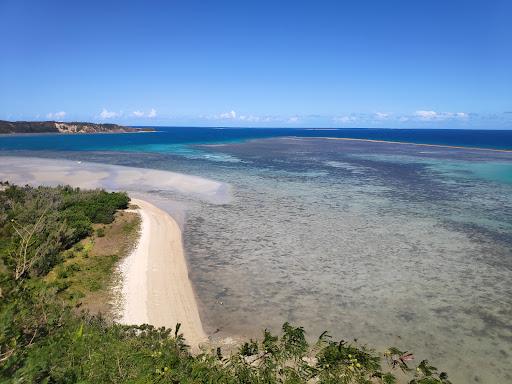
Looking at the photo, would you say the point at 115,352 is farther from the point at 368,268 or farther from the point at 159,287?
the point at 368,268

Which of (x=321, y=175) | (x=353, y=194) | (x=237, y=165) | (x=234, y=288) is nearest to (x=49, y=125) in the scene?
(x=237, y=165)

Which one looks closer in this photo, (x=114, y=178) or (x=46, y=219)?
(x=46, y=219)

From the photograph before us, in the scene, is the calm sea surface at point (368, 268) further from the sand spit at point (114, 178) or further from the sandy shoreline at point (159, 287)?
the sand spit at point (114, 178)

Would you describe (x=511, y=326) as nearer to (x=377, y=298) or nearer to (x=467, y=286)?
(x=467, y=286)

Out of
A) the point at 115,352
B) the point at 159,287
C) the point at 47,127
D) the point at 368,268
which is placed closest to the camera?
the point at 115,352

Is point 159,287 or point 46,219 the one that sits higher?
point 46,219

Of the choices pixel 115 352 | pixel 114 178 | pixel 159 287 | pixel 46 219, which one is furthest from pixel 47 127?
pixel 115 352

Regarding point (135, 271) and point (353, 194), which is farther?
point (353, 194)

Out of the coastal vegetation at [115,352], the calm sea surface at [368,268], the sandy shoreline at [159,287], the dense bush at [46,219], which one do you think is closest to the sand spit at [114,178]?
the calm sea surface at [368,268]
